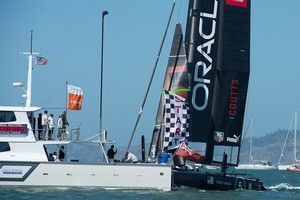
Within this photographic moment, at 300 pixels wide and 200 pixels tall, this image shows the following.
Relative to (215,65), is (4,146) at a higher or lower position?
lower

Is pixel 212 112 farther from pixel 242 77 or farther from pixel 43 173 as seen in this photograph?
pixel 43 173

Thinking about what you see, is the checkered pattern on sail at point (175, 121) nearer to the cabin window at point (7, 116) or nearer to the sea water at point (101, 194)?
the sea water at point (101, 194)

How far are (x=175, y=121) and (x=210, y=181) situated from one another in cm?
283

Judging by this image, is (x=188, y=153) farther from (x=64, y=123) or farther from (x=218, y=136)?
(x=64, y=123)

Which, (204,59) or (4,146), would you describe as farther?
(204,59)

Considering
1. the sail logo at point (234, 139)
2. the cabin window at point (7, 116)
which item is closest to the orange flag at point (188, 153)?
the sail logo at point (234, 139)

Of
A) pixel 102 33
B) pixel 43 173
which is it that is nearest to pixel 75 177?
pixel 43 173

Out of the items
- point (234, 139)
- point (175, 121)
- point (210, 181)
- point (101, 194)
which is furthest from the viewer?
point (234, 139)

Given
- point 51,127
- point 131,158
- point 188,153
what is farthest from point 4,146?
point 188,153

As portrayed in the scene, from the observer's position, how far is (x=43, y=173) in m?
30.0

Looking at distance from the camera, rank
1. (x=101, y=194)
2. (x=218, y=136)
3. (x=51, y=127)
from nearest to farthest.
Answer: (x=101, y=194) → (x=51, y=127) → (x=218, y=136)

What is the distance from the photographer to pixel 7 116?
30.2m

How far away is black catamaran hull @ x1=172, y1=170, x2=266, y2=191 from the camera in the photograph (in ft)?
108

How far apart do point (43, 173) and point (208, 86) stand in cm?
931
